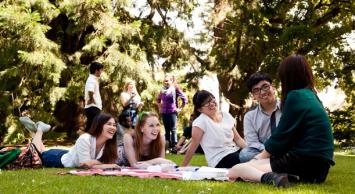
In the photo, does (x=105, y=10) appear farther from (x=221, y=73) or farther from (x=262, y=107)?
(x=262, y=107)

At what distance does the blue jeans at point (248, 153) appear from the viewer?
20.5 feet

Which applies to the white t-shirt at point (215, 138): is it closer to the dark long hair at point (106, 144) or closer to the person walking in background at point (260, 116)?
the person walking in background at point (260, 116)

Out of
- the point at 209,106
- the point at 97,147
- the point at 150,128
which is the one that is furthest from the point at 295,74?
the point at 97,147

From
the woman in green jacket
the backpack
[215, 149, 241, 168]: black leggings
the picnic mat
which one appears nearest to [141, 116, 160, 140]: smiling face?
the picnic mat

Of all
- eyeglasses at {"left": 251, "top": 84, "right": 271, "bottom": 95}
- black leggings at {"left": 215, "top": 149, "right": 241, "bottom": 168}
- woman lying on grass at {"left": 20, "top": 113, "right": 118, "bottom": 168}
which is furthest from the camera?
woman lying on grass at {"left": 20, "top": 113, "right": 118, "bottom": 168}

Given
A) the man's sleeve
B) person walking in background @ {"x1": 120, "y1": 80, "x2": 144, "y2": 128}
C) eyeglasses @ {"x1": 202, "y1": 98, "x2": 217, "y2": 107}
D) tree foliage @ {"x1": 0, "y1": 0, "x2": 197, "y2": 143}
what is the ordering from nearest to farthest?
1. the man's sleeve
2. eyeglasses @ {"x1": 202, "y1": 98, "x2": 217, "y2": 107}
3. person walking in background @ {"x1": 120, "y1": 80, "x2": 144, "y2": 128}
4. tree foliage @ {"x1": 0, "y1": 0, "x2": 197, "y2": 143}

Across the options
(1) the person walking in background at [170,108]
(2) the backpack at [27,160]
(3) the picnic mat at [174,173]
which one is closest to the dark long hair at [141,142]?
(3) the picnic mat at [174,173]

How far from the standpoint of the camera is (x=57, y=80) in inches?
575

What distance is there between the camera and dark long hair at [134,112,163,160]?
729 cm

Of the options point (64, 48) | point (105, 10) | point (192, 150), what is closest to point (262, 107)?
point (192, 150)

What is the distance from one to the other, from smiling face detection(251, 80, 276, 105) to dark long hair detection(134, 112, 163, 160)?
5.85ft

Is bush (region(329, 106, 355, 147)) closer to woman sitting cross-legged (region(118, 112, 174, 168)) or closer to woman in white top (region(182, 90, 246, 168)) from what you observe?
woman sitting cross-legged (region(118, 112, 174, 168))

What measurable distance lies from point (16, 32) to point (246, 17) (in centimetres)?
686

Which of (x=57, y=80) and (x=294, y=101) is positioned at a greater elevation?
(x=57, y=80)
